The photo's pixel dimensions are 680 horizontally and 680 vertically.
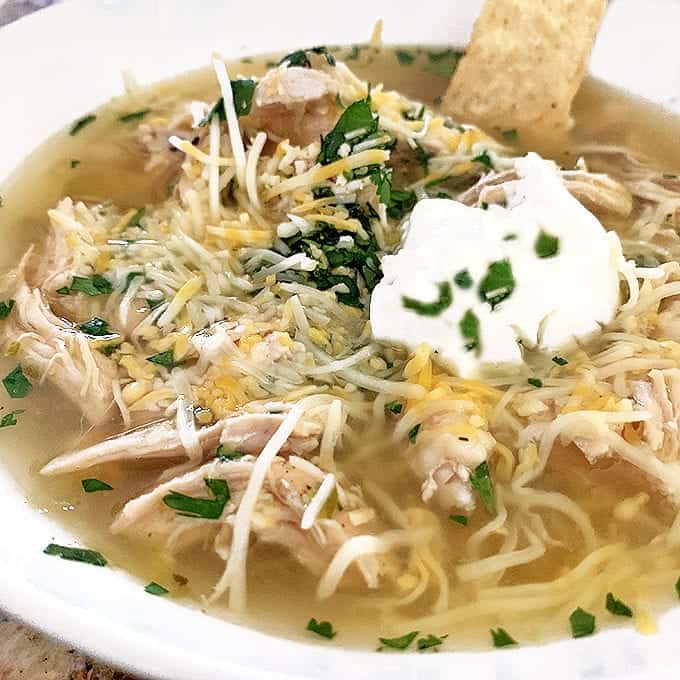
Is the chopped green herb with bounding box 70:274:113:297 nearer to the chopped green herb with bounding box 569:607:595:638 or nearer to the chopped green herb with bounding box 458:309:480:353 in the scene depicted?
the chopped green herb with bounding box 458:309:480:353

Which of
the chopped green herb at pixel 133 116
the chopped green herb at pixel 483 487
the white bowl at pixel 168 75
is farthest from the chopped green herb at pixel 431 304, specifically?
the chopped green herb at pixel 133 116

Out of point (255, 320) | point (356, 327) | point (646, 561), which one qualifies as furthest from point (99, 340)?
point (646, 561)

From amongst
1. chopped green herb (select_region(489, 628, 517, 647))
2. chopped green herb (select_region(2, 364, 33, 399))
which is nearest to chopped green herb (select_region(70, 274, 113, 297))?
chopped green herb (select_region(2, 364, 33, 399))

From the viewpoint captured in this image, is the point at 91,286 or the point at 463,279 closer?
the point at 463,279

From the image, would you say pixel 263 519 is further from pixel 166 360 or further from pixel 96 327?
pixel 96 327

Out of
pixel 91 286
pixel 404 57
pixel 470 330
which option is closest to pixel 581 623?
pixel 470 330

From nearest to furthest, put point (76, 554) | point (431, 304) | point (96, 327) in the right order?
point (76, 554), point (431, 304), point (96, 327)
